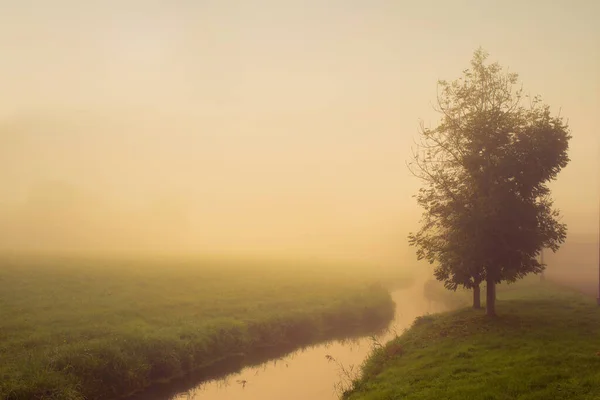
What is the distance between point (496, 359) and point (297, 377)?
1812 centimetres

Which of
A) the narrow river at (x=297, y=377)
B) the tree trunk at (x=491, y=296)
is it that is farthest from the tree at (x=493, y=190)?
the narrow river at (x=297, y=377)

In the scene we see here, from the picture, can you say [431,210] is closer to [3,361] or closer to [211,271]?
[3,361]

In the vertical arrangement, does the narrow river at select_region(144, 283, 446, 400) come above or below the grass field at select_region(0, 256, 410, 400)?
below

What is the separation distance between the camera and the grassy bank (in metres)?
18.2

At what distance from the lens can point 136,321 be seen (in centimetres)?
4006

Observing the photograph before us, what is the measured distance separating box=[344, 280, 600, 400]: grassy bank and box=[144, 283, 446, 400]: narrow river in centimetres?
442

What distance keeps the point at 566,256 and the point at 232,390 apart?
133m

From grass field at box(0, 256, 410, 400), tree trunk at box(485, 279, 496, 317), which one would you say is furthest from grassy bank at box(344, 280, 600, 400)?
grass field at box(0, 256, 410, 400)

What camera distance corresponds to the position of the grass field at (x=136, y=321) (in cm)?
2748

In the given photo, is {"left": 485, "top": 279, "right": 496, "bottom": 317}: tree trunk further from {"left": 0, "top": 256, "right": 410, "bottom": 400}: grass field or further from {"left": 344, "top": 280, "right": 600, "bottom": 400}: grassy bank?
{"left": 0, "top": 256, "right": 410, "bottom": 400}: grass field

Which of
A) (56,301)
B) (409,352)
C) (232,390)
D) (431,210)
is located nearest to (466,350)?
(409,352)

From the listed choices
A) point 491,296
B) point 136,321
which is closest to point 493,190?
point 491,296

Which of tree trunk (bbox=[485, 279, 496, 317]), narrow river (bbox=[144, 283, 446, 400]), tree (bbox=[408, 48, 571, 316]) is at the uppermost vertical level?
tree (bbox=[408, 48, 571, 316])

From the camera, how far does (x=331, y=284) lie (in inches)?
3243
